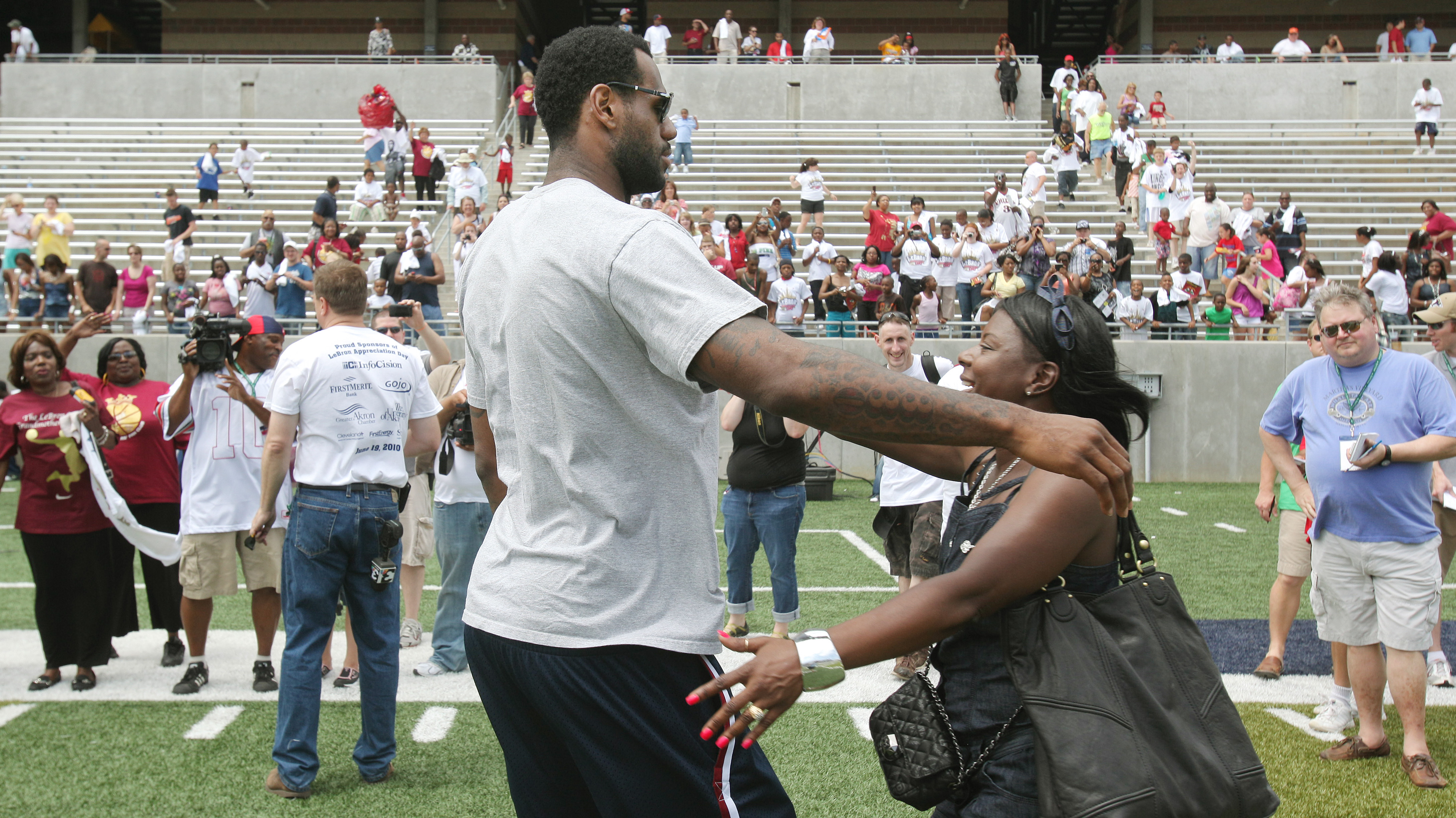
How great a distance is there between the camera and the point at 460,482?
636cm

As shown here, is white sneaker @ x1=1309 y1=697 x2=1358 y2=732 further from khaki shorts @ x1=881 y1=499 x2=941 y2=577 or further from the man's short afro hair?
the man's short afro hair

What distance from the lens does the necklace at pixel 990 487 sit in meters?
2.45

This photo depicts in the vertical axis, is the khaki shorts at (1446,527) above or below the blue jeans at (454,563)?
above

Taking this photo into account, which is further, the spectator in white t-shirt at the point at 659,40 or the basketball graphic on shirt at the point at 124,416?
the spectator in white t-shirt at the point at 659,40

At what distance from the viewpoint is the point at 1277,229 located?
19.0 metres

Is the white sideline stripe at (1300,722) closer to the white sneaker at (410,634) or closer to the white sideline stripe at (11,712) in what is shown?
the white sneaker at (410,634)

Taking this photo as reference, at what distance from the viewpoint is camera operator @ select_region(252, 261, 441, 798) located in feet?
14.8

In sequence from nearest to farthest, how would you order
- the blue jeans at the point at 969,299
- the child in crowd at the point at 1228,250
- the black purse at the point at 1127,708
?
the black purse at the point at 1127,708, the blue jeans at the point at 969,299, the child in crowd at the point at 1228,250

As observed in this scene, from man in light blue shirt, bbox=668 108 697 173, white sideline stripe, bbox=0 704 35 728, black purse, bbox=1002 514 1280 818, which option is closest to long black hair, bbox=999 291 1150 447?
black purse, bbox=1002 514 1280 818

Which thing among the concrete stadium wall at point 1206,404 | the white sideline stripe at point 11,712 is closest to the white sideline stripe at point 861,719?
the white sideline stripe at point 11,712

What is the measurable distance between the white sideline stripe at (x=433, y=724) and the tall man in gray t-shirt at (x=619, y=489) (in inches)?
135

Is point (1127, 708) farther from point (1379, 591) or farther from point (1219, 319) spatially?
point (1219, 319)

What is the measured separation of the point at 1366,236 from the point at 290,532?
19.3 m

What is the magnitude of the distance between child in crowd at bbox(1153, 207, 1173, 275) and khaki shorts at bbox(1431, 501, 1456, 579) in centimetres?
1326
